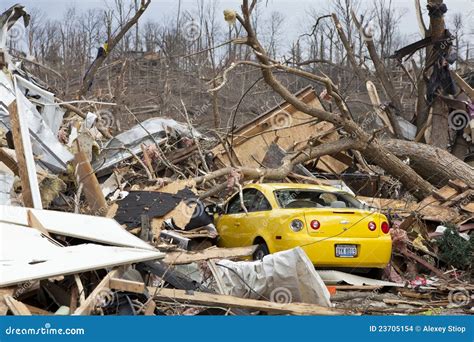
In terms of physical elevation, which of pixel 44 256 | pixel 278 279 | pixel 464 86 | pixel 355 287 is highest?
pixel 464 86

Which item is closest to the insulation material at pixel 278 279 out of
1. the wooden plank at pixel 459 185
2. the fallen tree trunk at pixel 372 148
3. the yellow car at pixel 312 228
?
the yellow car at pixel 312 228

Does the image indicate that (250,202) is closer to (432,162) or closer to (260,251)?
(260,251)

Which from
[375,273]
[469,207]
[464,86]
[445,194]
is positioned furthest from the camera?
[464,86]

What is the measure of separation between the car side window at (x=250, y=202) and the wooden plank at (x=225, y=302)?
10.9 ft

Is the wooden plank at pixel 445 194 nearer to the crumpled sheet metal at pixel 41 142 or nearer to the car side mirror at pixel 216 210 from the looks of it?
the car side mirror at pixel 216 210

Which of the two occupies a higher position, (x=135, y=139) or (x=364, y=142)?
(x=135, y=139)

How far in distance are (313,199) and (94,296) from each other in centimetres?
589

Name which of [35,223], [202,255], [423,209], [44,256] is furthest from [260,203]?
[44,256]

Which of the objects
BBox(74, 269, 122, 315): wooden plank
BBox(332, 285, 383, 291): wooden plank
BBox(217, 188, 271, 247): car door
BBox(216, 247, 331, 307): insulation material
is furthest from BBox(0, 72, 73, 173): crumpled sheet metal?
BBox(74, 269, 122, 315): wooden plank

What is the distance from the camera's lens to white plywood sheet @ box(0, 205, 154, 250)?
700 centimetres

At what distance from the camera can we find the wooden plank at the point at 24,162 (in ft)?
29.6

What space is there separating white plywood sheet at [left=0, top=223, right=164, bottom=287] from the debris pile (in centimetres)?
2

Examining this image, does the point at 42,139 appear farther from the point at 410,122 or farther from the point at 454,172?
the point at 410,122

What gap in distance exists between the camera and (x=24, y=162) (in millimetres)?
9320
